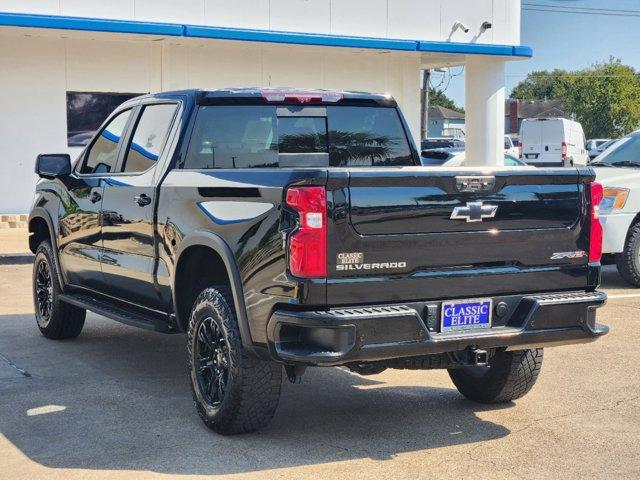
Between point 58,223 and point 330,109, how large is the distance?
8.58 feet

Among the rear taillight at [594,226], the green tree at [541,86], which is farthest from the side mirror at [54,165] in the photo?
the green tree at [541,86]

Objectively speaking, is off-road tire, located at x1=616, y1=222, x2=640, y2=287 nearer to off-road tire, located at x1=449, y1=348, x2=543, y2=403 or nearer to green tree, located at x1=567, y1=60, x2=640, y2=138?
off-road tire, located at x1=449, y1=348, x2=543, y2=403

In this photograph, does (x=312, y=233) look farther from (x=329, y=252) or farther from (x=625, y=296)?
(x=625, y=296)

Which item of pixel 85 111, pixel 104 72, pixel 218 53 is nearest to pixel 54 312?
pixel 85 111

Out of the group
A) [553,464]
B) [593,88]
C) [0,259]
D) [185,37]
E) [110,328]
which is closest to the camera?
[553,464]

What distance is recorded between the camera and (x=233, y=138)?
7.03m

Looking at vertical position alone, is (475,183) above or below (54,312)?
above

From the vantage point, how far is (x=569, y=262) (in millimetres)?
6066

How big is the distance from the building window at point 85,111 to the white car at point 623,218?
470 inches

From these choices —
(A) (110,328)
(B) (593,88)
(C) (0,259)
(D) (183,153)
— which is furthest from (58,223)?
(B) (593,88)

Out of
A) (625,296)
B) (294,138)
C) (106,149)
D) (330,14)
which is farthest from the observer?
(330,14)

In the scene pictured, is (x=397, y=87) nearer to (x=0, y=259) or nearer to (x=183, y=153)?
(x=0, y=259)

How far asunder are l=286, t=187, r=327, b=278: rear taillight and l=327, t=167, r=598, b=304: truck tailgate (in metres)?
0.05

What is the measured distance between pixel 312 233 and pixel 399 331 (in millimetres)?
674
